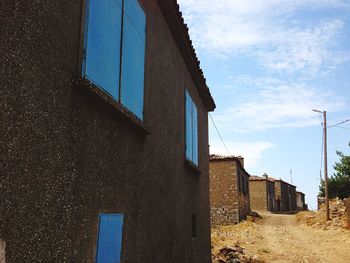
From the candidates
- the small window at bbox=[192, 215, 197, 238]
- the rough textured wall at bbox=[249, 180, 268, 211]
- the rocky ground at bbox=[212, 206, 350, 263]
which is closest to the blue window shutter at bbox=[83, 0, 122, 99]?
the small window at bbox=[192, 215, 197, 238]

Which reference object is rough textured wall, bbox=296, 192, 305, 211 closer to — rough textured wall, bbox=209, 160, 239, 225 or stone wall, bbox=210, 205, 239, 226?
rough textured wall, bbox=209, 160, 239, 225

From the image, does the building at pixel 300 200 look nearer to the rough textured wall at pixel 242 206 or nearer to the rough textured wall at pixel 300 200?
the rough textured wall at pixel 300 200

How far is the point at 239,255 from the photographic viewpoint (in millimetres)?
13555

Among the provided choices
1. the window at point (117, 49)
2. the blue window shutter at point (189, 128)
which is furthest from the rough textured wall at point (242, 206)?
the window at point (117, 49)

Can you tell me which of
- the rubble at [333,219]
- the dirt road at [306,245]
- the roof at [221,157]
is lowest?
the dirt road at [306,245]

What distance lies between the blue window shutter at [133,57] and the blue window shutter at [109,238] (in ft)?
3.98

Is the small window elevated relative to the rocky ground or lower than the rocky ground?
elevated

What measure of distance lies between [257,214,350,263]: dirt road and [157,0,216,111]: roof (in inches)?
302

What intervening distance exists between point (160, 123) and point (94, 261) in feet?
8.80

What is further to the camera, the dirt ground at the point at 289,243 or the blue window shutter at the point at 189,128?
the dirt ground at the point at 289,243

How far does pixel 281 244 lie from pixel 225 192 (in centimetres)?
912

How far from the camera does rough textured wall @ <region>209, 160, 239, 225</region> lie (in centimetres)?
2523

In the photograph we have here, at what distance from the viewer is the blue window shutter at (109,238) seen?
313 cm

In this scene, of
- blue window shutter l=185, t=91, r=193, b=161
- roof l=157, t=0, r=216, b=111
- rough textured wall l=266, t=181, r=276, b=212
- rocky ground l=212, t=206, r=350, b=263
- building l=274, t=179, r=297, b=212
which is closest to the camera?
roof l=157, t=0, r=216, b=111
